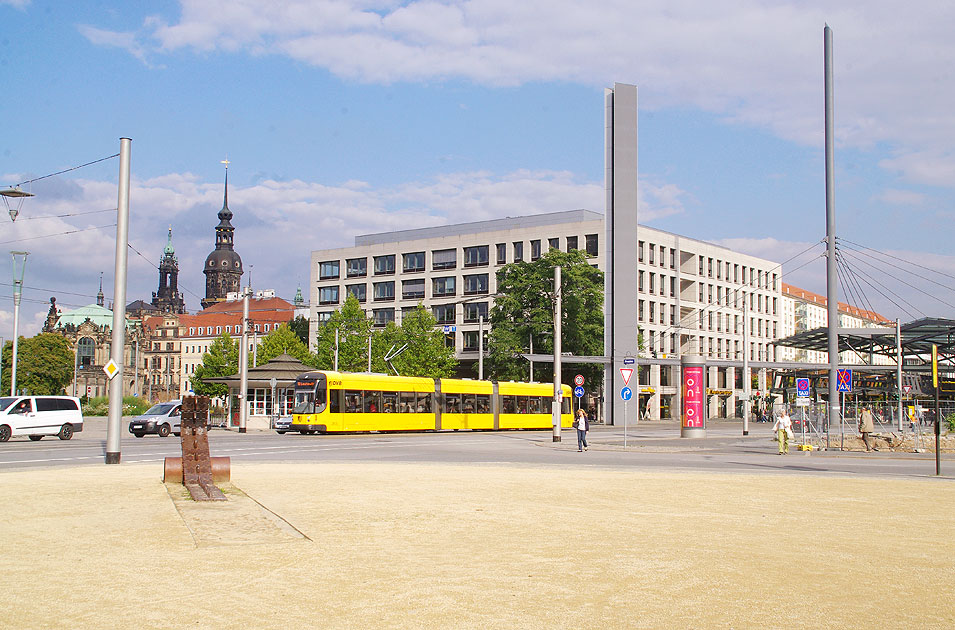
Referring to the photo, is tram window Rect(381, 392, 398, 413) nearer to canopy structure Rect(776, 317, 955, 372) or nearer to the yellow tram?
the yellow tram

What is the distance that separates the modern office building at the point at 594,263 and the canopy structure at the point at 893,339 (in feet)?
55.0

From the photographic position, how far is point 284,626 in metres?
6.52

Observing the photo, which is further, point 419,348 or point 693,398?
point 419,348

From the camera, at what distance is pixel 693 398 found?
4631cm

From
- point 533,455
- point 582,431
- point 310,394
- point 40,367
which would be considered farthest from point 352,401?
point 40,367

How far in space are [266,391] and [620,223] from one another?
25.1 m

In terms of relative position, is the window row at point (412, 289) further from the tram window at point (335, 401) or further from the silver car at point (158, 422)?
the tram window at point (335, 401)

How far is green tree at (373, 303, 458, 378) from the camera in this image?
3118 inches

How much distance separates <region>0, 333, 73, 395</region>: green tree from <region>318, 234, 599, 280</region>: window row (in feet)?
96.8

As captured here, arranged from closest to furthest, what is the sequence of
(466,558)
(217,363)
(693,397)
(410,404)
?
(466,558), (693,397), (410,404), (217,363)

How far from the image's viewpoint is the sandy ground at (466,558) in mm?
6969

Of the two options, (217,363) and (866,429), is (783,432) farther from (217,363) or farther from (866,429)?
(217,363)

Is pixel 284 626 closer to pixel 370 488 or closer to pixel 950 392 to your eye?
pixel 370 488

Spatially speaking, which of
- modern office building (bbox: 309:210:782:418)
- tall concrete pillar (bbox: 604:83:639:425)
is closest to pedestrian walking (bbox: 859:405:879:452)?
tall concrete pillar (bbox: 604:83:639:425)
